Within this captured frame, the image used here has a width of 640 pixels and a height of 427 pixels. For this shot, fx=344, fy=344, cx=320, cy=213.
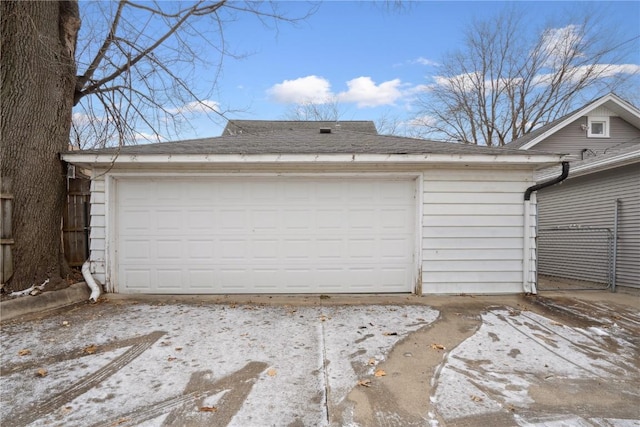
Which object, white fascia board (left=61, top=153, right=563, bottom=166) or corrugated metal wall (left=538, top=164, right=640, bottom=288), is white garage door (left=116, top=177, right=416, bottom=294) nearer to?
white fascia board (left=61, top=153, right=563, bottom=166)

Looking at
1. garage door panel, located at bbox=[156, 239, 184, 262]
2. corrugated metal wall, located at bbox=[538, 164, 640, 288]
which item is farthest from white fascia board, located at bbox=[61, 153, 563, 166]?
corrugated metal wall, located at bbox=[538, 164, 640, 288]

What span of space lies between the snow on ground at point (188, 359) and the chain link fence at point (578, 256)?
4.85m

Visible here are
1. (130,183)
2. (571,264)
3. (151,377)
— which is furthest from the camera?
(571,264)

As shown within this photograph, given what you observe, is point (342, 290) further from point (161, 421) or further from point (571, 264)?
point (571, 264)

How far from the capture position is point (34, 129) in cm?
478

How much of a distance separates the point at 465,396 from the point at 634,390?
4.57 ft

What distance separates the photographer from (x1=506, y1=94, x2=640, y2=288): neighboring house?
6527 millimetres

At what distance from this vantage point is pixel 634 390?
272 cm

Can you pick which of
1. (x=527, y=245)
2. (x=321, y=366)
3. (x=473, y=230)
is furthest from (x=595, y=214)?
(x=321, y=366)

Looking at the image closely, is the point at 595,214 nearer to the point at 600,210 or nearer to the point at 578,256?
the point at 600,210

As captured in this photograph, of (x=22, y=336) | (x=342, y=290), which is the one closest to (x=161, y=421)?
(x=22, y=336)

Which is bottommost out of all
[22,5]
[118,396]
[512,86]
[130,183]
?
[118,396]

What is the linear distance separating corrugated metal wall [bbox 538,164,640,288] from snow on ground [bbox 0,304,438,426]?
187 inches

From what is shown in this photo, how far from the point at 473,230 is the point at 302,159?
3.04 meters
